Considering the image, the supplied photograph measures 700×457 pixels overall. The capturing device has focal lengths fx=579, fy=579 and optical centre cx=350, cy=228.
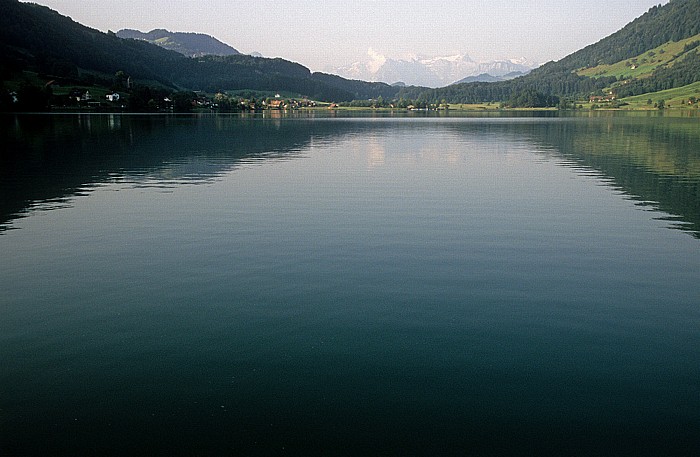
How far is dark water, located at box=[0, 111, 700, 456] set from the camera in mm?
11945

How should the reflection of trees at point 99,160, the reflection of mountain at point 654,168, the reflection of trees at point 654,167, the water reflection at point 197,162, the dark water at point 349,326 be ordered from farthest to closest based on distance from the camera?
1. the reflection of trees at point 99,160
2. the water reflection at point 197,162
3. the reflection of trees at point 654,167
4. the reflection of mountain at point 654,168
5. the dark water at point 349,326

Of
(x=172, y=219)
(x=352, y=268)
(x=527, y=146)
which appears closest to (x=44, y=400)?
(x=352, y=268)

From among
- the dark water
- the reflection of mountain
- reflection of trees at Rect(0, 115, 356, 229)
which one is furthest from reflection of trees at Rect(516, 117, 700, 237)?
reflection of trees at Rect(0, 115, 356, 229)

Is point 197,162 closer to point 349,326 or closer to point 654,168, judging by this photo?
point 654,168

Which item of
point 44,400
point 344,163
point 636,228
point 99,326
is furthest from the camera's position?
point 344,163

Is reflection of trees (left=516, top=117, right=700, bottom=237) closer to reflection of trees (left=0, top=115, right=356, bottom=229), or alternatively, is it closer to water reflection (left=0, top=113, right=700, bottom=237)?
water reflection (left=0, top=113, right=700, bottom=237)

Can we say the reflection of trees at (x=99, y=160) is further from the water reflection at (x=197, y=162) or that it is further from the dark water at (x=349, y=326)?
the dark water at (x=349, y=326)

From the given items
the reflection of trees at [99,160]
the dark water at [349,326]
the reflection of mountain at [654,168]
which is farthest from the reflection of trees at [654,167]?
the reflection of trees at [99,160]

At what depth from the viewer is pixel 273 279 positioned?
2198 cm

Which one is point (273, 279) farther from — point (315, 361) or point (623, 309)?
point (623, 309)

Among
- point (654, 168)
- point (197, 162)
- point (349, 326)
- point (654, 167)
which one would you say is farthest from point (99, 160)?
point (654, 167)

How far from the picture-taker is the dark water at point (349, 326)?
11.9 m

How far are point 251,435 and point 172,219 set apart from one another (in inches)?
937

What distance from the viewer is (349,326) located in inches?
680
